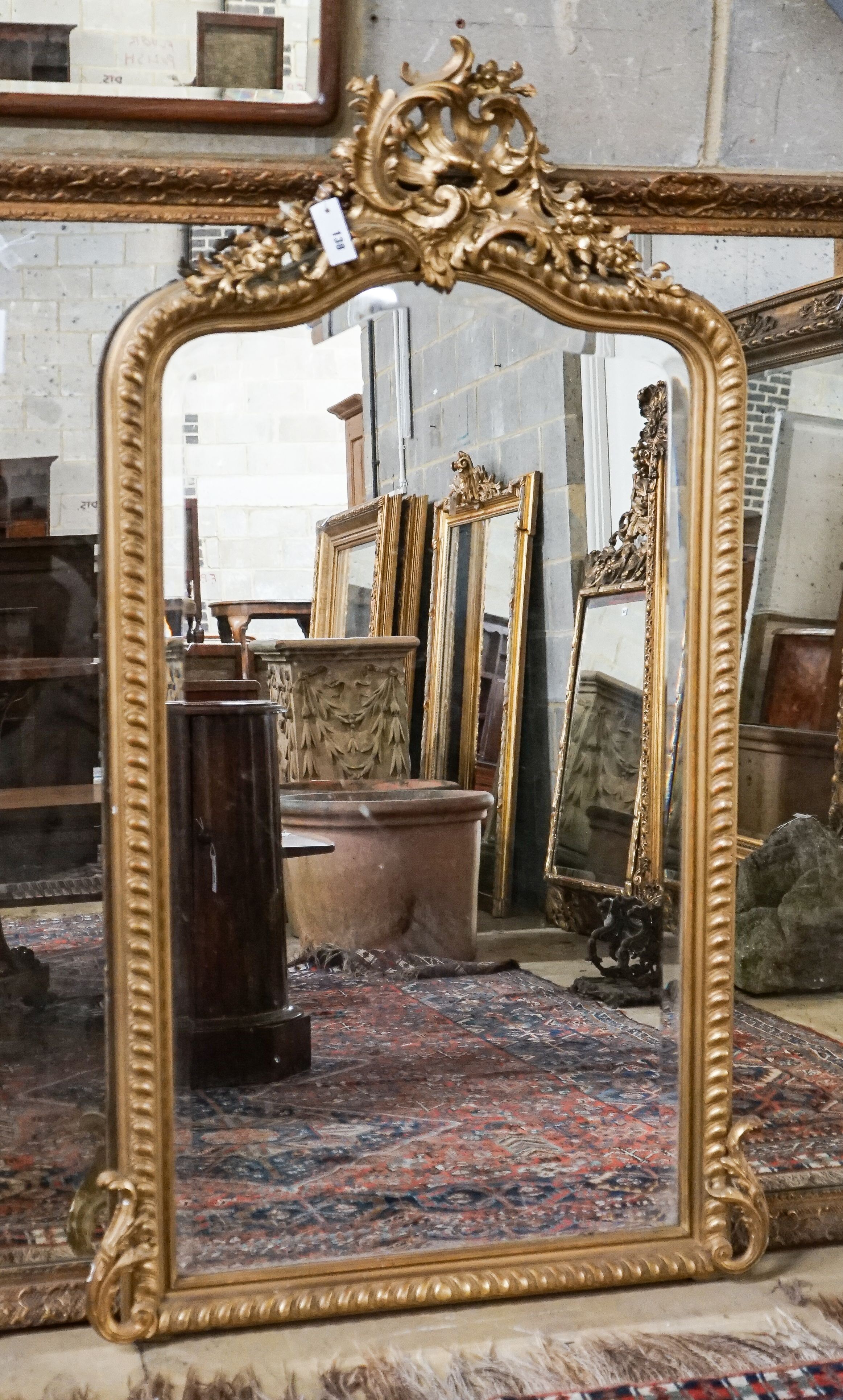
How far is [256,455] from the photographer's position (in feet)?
8.18

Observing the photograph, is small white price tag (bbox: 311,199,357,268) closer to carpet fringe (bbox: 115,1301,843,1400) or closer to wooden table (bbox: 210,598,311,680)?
wooden table (bbox: 210,598,311,680)

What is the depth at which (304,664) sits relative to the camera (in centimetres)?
266

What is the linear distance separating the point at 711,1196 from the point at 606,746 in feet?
2.85

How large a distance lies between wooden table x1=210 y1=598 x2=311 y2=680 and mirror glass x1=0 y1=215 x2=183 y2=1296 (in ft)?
0.80

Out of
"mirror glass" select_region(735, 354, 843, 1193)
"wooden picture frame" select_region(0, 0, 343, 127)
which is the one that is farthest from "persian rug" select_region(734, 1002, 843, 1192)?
"wooden picture frame" select_region(0, 0, 343, 127)

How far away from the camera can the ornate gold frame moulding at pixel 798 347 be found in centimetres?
254

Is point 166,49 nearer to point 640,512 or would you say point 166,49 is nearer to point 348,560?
point 348,560

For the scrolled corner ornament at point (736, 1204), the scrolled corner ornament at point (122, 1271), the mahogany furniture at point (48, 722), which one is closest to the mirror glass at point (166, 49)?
the mahogany furniture at point (48, 722)

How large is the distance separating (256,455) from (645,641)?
0.83m

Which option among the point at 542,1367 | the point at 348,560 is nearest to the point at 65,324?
the point at 348,560

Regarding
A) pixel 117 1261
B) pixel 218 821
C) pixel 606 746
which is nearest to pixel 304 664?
pixel 218 821

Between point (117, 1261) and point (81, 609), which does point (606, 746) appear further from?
point (117, 1261)

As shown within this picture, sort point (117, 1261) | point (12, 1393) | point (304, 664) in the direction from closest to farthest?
point (12, 1393) → point (117, 1261) → point (304, 664)

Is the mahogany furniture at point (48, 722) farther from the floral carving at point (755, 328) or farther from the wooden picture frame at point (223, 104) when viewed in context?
the floral carving at point (755, 328)
